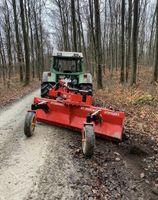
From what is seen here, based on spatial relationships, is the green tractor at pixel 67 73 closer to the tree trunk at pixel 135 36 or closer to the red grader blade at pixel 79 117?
the red grader blade at pixel 79 117

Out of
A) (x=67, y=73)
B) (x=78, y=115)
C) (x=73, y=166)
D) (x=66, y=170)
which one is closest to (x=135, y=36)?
(x=67, y=73)

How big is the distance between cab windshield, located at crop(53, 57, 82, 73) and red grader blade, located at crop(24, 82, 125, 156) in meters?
4.29

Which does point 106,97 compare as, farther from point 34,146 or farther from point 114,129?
point 34,146

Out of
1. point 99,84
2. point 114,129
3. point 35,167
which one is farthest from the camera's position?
point 99,84

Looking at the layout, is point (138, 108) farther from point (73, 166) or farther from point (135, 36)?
point (73, 166)

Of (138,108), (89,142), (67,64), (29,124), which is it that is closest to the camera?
(89,142)

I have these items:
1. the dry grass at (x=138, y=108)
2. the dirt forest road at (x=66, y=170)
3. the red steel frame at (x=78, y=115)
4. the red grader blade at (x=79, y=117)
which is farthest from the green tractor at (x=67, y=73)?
the dirt forest road at (x=66, y=170)

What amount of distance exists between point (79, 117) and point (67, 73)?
5.36m

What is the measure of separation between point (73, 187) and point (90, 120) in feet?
6.58

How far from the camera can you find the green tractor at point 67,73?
11695 millimetres

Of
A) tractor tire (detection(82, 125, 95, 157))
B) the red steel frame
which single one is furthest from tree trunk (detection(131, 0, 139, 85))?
tractor tire (detection(82, 125, 95, 157))

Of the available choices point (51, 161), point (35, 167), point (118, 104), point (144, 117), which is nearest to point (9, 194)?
point (35, 167)

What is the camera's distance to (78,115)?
23.3ft

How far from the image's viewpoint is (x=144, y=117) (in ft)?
29.6
